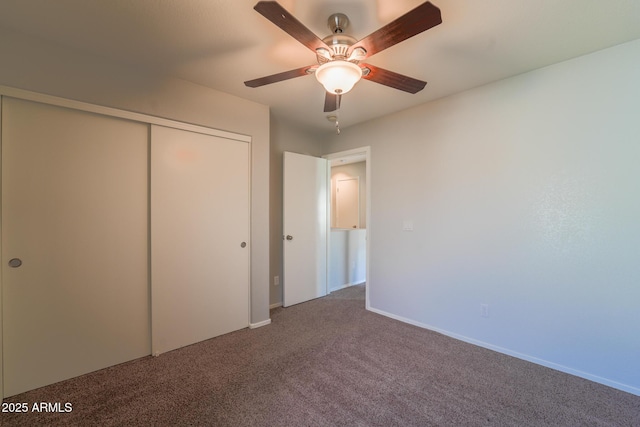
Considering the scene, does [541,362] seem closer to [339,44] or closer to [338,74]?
[338,74]

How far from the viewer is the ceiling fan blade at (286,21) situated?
1159 millimetres

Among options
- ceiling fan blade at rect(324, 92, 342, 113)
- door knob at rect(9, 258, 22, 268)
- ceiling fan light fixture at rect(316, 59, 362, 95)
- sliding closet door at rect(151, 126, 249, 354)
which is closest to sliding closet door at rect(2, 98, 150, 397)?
door knob at rect(9, 258, 22, 268)

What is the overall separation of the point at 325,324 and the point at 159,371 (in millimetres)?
1647

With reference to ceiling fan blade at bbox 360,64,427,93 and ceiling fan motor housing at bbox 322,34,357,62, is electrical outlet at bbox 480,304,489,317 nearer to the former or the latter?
ceiling fan blade at bbox 360,64,427,93

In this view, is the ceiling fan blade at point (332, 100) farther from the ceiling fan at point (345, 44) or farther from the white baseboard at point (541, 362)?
the white baseboard at point (541, 362)

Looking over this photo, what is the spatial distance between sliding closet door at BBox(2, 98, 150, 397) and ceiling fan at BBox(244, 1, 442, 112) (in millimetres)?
1426

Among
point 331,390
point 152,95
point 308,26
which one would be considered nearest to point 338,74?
point 308,26

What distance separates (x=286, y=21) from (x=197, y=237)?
2079 millimetres

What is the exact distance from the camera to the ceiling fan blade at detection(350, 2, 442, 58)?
1165mm

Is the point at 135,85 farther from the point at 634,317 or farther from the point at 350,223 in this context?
the point at 350,223

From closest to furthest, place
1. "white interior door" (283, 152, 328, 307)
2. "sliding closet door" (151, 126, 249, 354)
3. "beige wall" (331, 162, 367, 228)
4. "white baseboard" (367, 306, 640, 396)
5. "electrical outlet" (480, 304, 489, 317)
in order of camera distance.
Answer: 1. "white baseboard" (367, 306, 640, 396)
2. "sliding closet door" (151, 126, 249, 354)
3. "electrical outlet" (480, 304, 489, 317)
4. "white interior door" (283, 152, 328, 307)
5. "beige wall" (331, 162, 367, 228)

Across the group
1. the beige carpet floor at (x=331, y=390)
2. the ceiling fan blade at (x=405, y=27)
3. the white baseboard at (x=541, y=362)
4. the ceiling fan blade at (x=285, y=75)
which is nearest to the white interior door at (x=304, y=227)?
the beige carpet floor at (x=331, y=390)

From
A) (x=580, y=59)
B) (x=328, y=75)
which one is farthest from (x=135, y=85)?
(x=580, y=59)

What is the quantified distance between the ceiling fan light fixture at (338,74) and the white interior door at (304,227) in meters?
2.07
